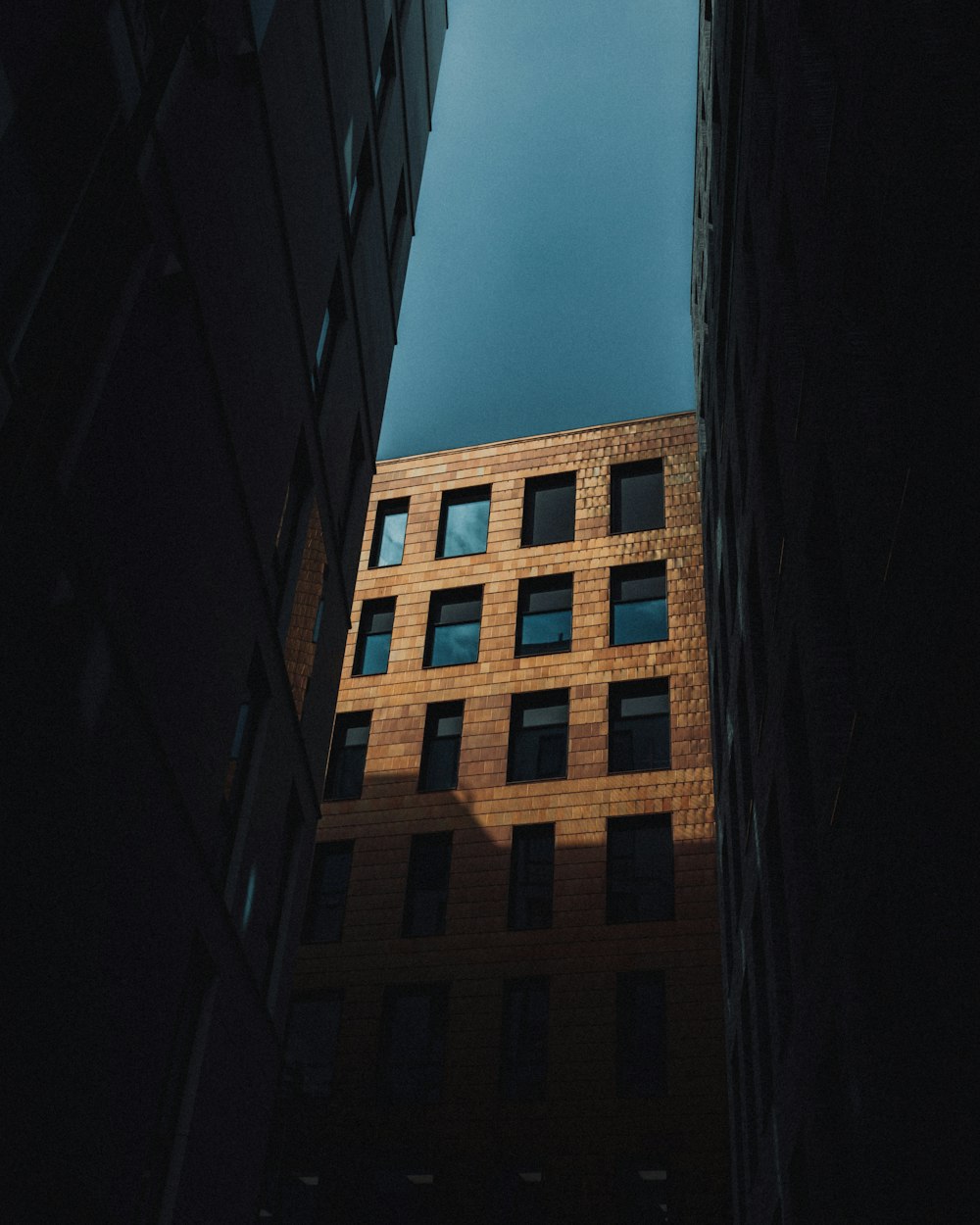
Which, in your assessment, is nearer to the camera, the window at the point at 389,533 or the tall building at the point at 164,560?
the tall building at the point at 164,560

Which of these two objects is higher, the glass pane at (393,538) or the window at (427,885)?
the glass pane at (393,538)

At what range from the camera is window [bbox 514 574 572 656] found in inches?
1240

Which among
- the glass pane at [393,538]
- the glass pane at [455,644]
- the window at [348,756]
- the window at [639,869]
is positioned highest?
the glass pane at [393,538]

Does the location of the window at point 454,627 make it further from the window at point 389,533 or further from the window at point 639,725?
the window at point 639,725

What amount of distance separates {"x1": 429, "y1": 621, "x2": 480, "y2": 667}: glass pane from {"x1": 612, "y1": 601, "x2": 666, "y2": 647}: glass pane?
368 cm

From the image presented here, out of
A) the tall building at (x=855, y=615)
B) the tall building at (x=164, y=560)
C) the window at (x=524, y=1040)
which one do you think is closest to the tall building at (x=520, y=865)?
the window at (x=524, y=1040)

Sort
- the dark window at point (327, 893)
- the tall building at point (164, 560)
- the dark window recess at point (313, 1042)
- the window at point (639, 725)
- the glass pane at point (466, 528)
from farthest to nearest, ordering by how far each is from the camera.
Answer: the glass pane at point (466, 528) → the window at point (639, 725) → the dark window at point (327, 893) → the dark window recess at point (313, 1042) → the tall building at point (164, 560)

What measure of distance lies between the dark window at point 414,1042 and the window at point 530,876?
230 centimetres

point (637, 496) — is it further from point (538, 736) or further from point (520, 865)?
point (520, 865)

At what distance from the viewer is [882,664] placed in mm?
9633

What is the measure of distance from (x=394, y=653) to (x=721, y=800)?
436 inches

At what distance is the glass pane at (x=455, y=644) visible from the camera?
31.8 meters

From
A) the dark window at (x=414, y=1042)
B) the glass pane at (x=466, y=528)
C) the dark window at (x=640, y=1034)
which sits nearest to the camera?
the dark window at (x=640, y=1034)

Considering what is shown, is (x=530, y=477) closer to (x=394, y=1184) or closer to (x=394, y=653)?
(x=394, y=653)
